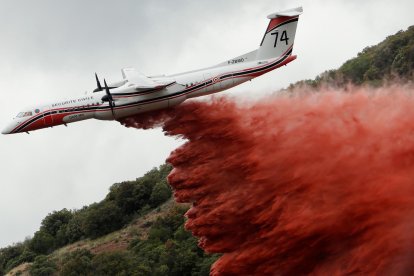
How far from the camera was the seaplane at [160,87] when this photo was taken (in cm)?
4300

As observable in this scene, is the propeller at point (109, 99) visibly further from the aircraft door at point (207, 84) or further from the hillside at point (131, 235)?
the hillside at point (131, 235)

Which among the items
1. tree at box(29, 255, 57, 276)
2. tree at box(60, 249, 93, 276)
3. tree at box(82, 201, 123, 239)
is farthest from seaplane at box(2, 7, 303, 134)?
tree at box(82, 201, 123, 239)

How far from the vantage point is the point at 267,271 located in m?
37.1

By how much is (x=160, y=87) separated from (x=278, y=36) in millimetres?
9317

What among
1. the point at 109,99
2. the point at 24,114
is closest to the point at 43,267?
the point at 24,114

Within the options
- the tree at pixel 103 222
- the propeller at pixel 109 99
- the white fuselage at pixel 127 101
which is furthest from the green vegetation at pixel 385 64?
the propeller at pixel 109 99

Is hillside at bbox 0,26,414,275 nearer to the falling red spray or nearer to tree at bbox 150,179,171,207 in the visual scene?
tree at bbox 150,179,171,207

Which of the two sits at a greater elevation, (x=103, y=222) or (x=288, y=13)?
(x=288, y=13)

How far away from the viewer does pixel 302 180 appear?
121ft

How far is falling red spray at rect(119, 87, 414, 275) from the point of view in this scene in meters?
34.3

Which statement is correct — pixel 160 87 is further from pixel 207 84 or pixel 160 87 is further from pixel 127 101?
pixel 207 84

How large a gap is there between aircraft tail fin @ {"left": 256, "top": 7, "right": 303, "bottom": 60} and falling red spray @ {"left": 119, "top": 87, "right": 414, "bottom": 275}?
5.14 m

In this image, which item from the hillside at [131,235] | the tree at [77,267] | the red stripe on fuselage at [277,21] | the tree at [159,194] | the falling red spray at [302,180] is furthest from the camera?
the tree at [159,194]

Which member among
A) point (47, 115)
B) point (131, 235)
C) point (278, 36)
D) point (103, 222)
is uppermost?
point (278, 36)
